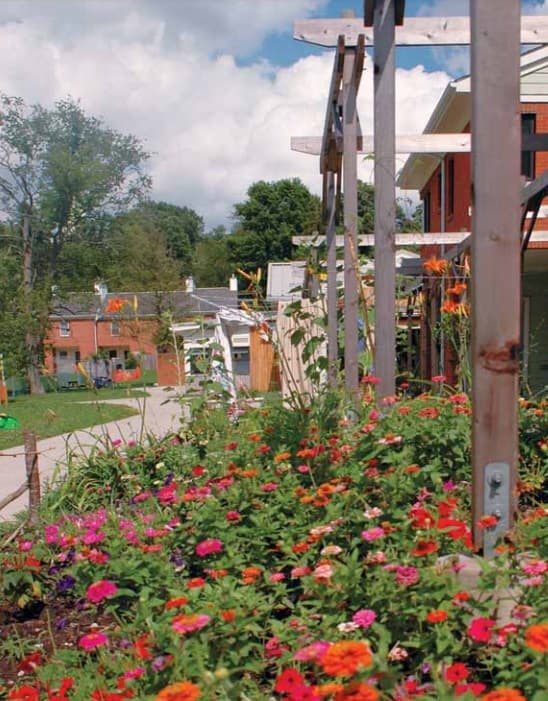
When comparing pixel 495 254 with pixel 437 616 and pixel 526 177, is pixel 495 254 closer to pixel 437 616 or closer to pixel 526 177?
pixel 437 616

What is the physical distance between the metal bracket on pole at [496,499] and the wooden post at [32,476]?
2.33 metres

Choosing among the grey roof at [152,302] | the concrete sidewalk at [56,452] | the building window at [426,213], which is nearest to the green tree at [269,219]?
the grey roof at [152,302]

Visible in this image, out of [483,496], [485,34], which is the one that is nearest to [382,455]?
[483,496]

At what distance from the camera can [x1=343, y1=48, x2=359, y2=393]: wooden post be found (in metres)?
4.25

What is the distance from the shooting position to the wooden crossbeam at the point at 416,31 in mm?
4645

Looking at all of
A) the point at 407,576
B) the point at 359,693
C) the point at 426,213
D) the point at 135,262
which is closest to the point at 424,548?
the point at 407,576

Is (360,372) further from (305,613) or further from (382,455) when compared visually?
(305,613)

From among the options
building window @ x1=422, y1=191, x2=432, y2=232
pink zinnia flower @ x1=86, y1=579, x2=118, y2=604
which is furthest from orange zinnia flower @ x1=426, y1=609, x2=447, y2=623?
building window @ x1=422, y1=191, x2=432, y2=232

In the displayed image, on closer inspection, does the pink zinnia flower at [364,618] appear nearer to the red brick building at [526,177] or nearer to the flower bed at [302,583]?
the flower bed at [302,583]

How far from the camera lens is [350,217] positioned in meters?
4.41

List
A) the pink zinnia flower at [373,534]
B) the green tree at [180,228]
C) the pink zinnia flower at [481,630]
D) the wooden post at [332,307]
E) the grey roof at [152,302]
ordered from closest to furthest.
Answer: the pink zinnia flower at [481,630]
the pink zinnia flower at [373,534]
the wooden post at [332,307]
the grey roof at [152,302]
the green tree at [180,228]

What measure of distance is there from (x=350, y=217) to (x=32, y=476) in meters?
2.38

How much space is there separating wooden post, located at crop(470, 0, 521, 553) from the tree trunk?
29884 millimetres

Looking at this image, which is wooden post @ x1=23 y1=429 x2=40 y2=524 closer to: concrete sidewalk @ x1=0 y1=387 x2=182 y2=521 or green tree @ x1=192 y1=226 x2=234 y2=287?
concrete sidewalk @ x1=0 y1=387 x2=182 y2=521
